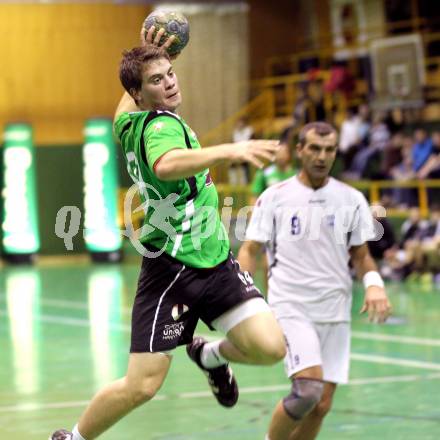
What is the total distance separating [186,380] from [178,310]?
469 centimetres

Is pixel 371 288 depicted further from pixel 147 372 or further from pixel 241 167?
pixel 241 167

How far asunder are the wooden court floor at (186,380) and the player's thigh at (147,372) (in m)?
2.27

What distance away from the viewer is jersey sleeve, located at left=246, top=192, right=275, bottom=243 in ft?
25.8

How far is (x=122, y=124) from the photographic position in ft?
22.0

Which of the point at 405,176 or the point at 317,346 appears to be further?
the point at 405,176

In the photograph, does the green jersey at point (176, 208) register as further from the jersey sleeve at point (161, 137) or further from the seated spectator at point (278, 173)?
the seated spectator at point (278, 173)

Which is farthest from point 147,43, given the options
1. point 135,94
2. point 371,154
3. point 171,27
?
point 371,154

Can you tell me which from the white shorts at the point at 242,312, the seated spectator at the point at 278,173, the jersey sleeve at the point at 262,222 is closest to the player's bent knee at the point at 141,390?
the white shorts at the point at 242,312

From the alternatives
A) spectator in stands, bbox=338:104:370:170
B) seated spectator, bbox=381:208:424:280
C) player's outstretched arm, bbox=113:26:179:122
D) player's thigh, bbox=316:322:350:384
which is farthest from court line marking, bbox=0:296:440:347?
spectator in stands, bbox=338:104:370:170

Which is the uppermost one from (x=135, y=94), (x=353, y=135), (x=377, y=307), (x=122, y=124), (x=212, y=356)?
(x=135, y=94)

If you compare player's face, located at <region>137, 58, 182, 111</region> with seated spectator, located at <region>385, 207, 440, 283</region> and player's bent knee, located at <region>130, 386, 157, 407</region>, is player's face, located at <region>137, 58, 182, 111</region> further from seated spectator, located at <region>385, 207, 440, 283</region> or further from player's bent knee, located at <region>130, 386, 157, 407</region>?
seated spectator, located at <region>385, 207, 440, 283</region>

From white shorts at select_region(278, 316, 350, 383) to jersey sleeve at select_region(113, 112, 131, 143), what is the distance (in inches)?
70.8

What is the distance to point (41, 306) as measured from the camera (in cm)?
1800

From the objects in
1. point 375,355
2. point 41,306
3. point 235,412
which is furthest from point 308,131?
point 41,306
